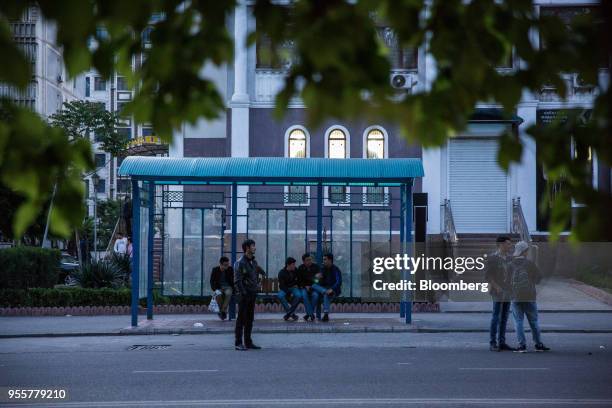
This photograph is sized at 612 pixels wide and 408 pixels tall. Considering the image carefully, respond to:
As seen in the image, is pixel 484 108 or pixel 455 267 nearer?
pixel 455 267

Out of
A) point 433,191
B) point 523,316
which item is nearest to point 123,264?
point 433,191

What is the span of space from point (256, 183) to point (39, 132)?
59.8ft

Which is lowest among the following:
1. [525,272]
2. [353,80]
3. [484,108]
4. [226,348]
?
[226,348]

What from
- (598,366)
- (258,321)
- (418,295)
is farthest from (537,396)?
(418,295)

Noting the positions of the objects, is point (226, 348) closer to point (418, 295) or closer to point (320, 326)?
point (320, 326)

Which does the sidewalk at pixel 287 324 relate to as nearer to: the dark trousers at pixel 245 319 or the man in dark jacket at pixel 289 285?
the man in dark jacket at pixel 289 285

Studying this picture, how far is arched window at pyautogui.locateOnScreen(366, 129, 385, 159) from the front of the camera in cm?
3378

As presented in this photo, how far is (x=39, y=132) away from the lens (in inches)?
162

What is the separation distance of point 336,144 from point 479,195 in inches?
191

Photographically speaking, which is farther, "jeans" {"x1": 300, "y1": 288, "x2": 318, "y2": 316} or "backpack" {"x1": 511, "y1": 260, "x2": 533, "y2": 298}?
"jeans" {"x1": 300, "y1": 288, "x2": 318, "y2": 316}

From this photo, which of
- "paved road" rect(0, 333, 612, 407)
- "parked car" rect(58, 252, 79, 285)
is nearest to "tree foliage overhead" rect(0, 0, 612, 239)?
"paved road" rect(0, 333, 612, 407)

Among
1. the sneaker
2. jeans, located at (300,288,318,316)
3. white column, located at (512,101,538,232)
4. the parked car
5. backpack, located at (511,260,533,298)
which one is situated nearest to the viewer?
backpack, located at (511,260,533,298)

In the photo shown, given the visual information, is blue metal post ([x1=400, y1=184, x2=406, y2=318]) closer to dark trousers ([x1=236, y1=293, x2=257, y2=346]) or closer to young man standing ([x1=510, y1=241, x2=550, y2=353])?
young man standing ([x1=510, y1=241, x2=550, y2=353])

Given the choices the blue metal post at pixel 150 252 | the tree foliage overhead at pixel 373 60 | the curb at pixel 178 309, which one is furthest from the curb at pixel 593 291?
the tree foliage overhead at pixel 373 60
